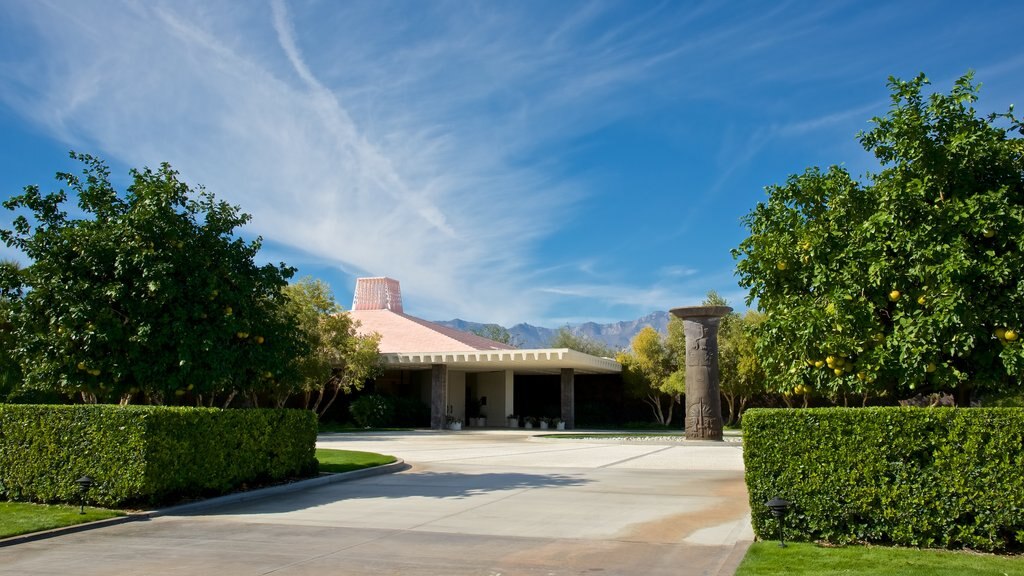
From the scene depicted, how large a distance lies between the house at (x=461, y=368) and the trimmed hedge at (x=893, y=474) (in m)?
27.6

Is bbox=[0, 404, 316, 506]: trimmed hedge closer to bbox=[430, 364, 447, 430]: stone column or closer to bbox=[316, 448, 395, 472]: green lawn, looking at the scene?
bbox=[316, 448, 395, 472]: green lawn

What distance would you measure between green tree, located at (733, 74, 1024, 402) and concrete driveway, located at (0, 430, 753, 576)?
2.57 m

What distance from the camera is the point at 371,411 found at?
3959 centimetres

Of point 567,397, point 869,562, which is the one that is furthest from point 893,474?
point 567,397

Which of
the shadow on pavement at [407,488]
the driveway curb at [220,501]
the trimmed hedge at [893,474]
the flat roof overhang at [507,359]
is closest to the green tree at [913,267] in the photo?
the trimmed hedge at [893,474]

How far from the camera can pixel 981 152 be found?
930 centimetres

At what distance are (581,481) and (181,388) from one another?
7.50 metres

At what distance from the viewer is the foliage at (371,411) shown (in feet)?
129

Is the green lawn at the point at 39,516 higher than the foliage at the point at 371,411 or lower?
lower

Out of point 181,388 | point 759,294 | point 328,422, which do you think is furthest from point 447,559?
point 328,422

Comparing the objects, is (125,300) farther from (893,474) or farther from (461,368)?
(461,368)

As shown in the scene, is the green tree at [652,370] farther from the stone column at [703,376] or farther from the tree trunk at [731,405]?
the stone column at [703,376]

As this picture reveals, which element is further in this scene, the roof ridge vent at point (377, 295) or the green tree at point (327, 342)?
the roof ridge vent at point (377, 295)

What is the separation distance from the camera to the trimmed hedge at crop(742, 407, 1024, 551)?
781 centimetres
